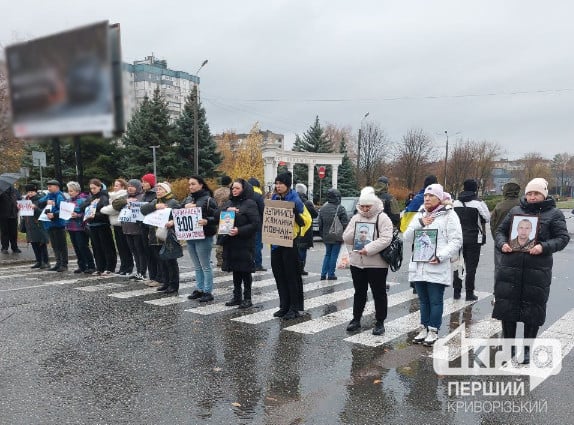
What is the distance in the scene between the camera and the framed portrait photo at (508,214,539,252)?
5504 millimetres

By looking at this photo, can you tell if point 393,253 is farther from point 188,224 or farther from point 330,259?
point 330,259

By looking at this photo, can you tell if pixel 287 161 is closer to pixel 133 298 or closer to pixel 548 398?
pixel 133 298

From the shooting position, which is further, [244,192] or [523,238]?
[244,192]

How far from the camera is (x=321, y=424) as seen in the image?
4168 millimetres

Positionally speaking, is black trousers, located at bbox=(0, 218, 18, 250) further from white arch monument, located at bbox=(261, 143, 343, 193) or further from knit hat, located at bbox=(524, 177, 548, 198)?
white arch monument, located at bbox=(261, 143, 343, 193)

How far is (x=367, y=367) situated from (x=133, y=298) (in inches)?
197

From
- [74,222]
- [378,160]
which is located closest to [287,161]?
[378,160]

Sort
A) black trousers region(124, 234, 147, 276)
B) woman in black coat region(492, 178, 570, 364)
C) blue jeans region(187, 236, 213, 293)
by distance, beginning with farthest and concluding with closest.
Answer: black trousers region(124, 234, 147, 276)
blue jeans region(187, 236, 213, 293)
woman in black coat region(492, 178, 570, 364)

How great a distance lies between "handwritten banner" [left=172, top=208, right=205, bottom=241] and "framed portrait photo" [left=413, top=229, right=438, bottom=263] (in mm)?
3798

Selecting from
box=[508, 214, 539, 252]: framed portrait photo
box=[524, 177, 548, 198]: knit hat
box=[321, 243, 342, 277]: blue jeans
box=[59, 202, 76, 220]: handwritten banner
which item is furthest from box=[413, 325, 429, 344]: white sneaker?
box=[59, 202, 76, 220]: handwritten banner

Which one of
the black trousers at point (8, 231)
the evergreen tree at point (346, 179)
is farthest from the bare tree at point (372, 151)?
the black trousers at point (8, 231)

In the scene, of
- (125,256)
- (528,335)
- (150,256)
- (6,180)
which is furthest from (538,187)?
(6,180)

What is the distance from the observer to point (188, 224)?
8656mm

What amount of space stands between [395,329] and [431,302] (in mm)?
970
